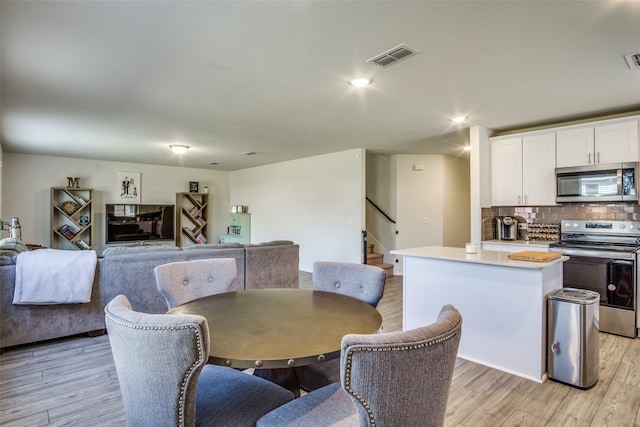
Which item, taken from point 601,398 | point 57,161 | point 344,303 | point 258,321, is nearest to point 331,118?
point 344,303

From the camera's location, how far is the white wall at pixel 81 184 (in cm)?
663

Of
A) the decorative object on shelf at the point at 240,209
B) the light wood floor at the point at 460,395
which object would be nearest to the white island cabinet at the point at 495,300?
the light wood floor at the point at 460,395

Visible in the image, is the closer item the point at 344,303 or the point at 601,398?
the point at 344,303

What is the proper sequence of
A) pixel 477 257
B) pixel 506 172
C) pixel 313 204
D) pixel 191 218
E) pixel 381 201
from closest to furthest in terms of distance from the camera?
1. pixel 477 257
2. pixel 506 172
3. pixel 313 204
4. pixel 381 201
5. pixel 191 218

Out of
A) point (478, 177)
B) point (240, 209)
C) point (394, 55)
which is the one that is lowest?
point (240, 209)

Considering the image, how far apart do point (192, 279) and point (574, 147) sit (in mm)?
4382

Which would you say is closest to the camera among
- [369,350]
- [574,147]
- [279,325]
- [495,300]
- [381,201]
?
[369,350]

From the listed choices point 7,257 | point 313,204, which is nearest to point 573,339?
point 7,257

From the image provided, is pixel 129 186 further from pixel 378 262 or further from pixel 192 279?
pixel 192 279

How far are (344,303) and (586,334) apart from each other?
1.89 meters

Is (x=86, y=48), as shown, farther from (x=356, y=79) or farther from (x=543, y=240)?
(x=543, y=240)

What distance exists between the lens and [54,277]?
305 centimetres

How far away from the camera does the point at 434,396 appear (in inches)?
40.9

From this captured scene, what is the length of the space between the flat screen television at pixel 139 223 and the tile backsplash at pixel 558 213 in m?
6.88
